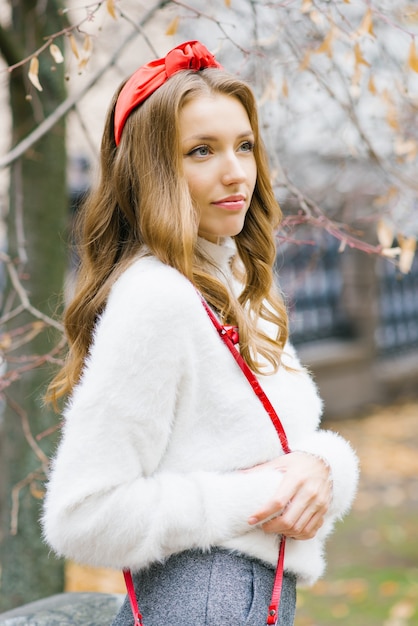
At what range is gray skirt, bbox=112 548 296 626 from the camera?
1.58 m

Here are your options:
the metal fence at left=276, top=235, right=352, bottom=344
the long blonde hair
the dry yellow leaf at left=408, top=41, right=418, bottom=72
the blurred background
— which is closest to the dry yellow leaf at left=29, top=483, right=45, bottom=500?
the blurred background

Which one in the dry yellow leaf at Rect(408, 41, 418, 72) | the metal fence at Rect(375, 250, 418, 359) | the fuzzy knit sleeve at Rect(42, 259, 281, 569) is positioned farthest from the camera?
the metal fence at Rect(375, 250, 418, 359)

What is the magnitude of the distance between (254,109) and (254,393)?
0.67 metres

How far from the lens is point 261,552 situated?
5.42 ft

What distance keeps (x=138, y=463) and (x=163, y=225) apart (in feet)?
1.57

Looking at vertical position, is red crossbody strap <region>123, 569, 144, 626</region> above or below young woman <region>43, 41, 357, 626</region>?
below

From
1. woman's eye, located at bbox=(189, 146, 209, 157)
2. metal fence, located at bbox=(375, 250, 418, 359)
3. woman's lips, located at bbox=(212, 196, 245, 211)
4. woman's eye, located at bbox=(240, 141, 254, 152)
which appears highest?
woman's eye, located at bbox=(189, 146, 209, 157)

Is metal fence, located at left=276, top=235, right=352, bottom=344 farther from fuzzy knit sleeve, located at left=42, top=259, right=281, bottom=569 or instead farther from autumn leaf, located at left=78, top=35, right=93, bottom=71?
fuzzy knit sleeve, located at left=42, top=259, right=281, bottom=569

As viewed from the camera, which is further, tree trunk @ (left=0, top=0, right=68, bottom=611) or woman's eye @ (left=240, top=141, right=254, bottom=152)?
tree trunk @ (left=0, top=0, right=68, bottom=611)

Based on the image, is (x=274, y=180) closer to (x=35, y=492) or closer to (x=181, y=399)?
(x=35, y=492)

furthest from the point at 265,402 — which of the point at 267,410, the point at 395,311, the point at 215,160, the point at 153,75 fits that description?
the point at 395,311

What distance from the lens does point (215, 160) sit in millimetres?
1741

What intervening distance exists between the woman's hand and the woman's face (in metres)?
0.52

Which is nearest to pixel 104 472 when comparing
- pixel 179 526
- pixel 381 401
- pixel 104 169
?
pixel 179 526
